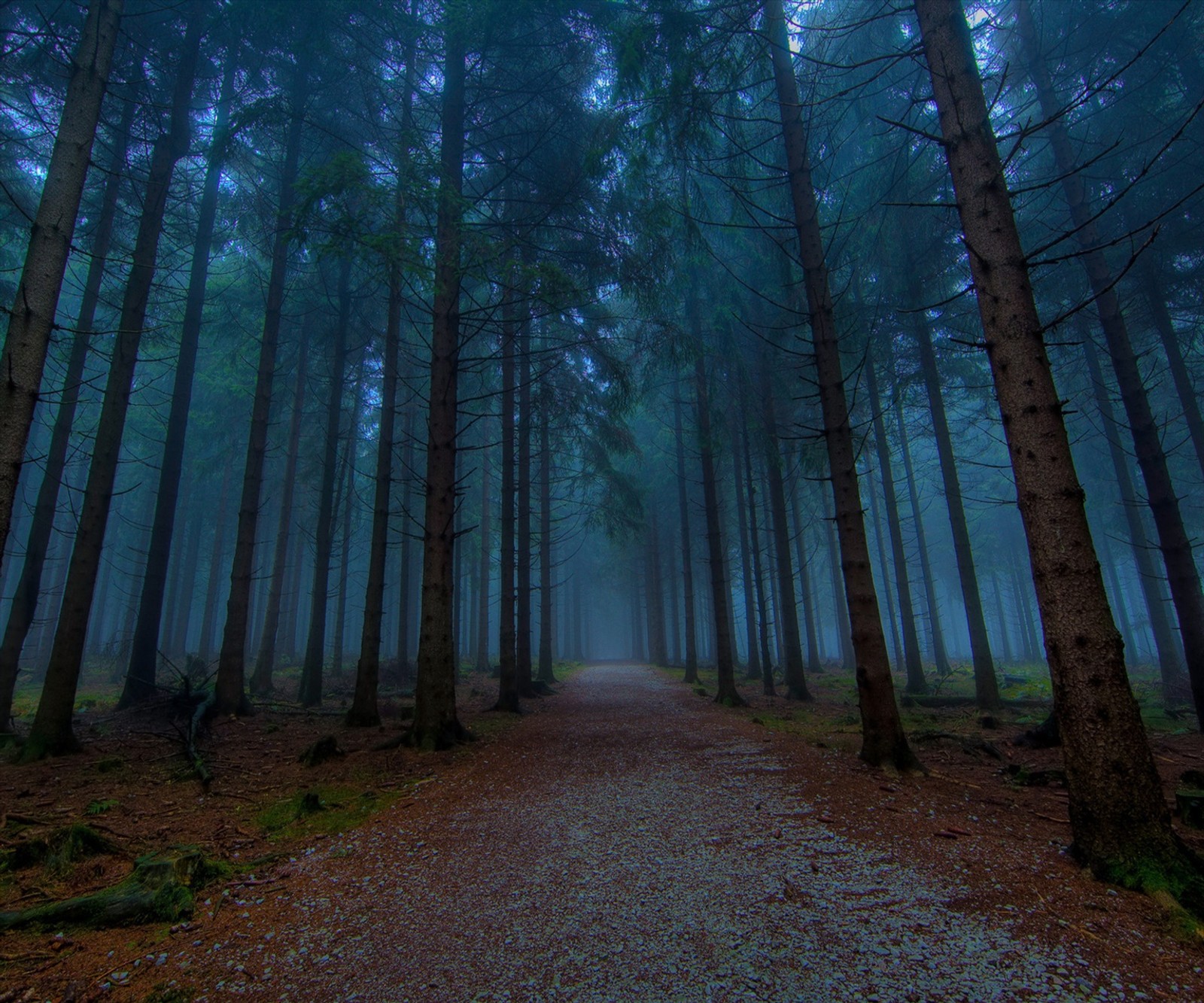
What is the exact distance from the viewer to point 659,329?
11.8 m

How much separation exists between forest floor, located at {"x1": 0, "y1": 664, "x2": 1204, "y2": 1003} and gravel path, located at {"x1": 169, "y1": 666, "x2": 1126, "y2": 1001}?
1 cm

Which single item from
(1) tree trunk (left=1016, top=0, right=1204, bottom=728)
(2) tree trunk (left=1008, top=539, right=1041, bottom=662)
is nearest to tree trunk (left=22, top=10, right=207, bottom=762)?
(1) tree trunk (left=1016, top=0, right=1204, bottom=728)

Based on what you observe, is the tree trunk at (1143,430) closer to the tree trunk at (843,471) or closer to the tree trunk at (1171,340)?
the tree trunk at (1171,340)

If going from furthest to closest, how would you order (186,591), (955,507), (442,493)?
(186,591)
(955,507)
(442,493)

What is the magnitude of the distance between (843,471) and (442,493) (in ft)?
17.1

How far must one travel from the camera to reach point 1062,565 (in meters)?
3.14

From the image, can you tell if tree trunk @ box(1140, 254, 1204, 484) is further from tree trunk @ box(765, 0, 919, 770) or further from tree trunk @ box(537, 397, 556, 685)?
tree trunk @ box(537, 397, 556, 685)

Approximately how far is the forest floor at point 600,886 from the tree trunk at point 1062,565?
0.39 metres

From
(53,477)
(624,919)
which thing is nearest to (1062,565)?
(624,919)

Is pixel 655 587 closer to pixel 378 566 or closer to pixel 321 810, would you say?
pixel 378 566

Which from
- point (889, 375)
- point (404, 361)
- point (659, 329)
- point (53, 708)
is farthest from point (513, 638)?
point (889, 375)

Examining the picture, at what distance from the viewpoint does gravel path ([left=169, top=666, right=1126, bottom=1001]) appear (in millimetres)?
2068

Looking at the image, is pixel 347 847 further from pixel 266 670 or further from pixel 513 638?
pixel 266 670

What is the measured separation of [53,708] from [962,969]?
28.6ft
